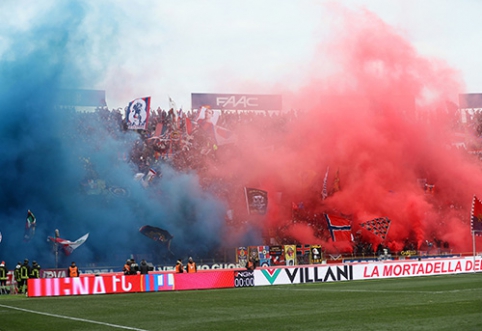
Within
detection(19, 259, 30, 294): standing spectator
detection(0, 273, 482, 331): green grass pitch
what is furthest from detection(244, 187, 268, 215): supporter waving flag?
detection(0, 273, 482, 331): green grass pitch

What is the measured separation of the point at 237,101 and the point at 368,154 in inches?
1012

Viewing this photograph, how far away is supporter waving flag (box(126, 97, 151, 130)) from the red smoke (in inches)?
347

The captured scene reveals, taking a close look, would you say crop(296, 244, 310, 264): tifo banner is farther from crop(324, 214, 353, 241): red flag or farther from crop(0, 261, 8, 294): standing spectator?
crop(0, 261, 8, 294): standing spectator

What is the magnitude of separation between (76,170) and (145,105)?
15039 mm

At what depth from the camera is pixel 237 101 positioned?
7425cm

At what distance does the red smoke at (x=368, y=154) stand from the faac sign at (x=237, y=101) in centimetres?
1969

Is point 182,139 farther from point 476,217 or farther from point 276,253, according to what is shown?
point 476,217

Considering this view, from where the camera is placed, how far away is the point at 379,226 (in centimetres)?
5044

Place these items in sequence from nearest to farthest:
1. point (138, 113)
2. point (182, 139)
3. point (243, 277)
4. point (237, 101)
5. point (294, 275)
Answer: point (243, 277) < point (294, 275) < point (182, 139) < point (138, 113) < point (237, 101)

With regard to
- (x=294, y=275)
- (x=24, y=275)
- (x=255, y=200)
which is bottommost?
(x=294, y=275)

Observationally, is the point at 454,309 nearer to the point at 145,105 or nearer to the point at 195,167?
the point at 195,167

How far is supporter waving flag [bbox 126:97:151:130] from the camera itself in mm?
56125

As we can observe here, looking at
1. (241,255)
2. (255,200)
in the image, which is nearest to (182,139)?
(255,200)

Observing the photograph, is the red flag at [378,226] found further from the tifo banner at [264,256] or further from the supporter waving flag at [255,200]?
the tifo banner at [264,256]
